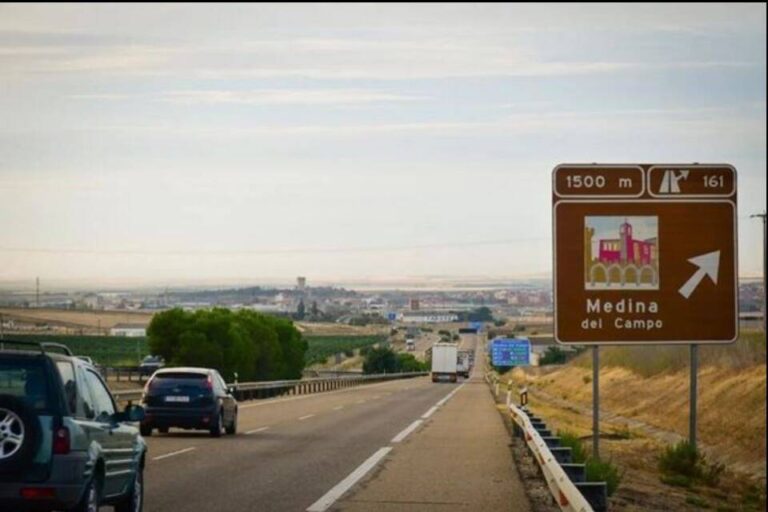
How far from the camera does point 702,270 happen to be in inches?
991

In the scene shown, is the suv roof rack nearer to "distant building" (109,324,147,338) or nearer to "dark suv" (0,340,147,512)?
"dark suv" (0,340,147,512)

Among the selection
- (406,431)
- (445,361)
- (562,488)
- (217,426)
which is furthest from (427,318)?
(562,488)

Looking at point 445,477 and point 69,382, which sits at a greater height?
point 69,382

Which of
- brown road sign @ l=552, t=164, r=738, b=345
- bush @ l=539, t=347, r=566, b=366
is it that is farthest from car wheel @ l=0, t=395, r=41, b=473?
bush @ l=539, t=347, r=566, b=366

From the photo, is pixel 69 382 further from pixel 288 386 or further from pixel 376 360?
pixel 376 360

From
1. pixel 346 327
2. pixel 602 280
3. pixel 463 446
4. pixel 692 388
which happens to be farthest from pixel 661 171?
pixel 346 327

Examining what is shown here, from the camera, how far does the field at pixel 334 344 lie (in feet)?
388

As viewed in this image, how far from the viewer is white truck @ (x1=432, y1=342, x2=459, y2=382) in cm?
11194

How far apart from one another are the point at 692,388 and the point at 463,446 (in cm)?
689

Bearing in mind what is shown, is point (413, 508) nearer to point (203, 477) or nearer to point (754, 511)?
point (203, 477)

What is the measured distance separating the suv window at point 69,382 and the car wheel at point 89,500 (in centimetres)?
70

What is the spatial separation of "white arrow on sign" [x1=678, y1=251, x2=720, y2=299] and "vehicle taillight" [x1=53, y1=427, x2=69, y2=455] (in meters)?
14.0

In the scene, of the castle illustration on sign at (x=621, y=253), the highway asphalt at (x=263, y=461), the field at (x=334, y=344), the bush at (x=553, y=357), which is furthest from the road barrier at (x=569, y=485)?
the bush at (x=553, y=357)

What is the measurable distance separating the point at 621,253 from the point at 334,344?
10431 centimetres
